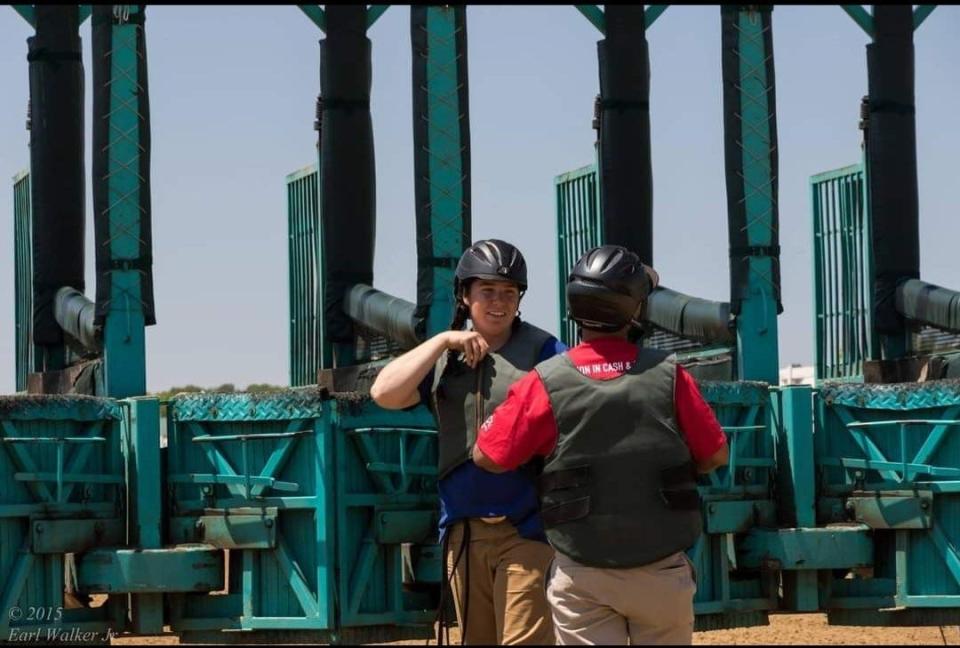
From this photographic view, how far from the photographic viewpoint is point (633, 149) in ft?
42.9

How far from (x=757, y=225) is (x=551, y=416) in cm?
557

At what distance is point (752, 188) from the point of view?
10539 millimetres

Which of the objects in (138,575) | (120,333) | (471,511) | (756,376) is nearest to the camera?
(471,511)


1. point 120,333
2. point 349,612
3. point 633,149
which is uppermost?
point 633,149

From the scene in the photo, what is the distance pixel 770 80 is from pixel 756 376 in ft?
5.43

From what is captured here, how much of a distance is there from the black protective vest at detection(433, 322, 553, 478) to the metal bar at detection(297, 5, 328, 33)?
23.7 feet

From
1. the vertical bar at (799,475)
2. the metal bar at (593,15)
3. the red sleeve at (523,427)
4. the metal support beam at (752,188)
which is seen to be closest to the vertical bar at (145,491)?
the vertical bar at (799,475)

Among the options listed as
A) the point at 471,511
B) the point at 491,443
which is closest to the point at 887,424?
the point at 471,511

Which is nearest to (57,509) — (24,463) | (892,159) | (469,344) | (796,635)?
(24,463)

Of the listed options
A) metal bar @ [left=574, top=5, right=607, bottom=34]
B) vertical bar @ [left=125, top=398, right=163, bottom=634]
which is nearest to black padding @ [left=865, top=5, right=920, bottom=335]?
metal bar @ [left=574, top=5, right=607, bottom=34]

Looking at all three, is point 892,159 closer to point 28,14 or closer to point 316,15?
point 316,15

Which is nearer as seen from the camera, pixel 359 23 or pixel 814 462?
pixel 814 462

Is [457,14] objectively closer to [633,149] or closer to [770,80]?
[770,80]

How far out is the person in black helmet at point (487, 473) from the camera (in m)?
5.97
